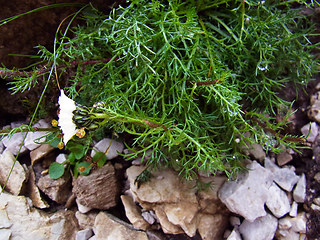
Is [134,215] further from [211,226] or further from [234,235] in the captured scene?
[234,235]

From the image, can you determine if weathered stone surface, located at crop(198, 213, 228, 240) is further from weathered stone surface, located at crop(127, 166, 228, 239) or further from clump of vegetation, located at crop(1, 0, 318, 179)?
clump of vegetation, located at crop(1, 0, 318, 179)

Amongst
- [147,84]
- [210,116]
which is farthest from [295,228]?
[147,84]

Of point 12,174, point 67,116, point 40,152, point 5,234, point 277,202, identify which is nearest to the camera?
point 67,116

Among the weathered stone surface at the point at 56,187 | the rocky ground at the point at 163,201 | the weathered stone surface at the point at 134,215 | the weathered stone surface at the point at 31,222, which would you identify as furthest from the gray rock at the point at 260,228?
the weathered stone surface at the point at 56,187

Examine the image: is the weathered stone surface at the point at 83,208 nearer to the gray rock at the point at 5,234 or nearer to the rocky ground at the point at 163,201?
the rocky ground at the point at 163,201

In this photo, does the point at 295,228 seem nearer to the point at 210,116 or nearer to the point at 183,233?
the point at 183,233

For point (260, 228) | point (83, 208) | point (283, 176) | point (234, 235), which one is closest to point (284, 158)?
point (283, 176)
